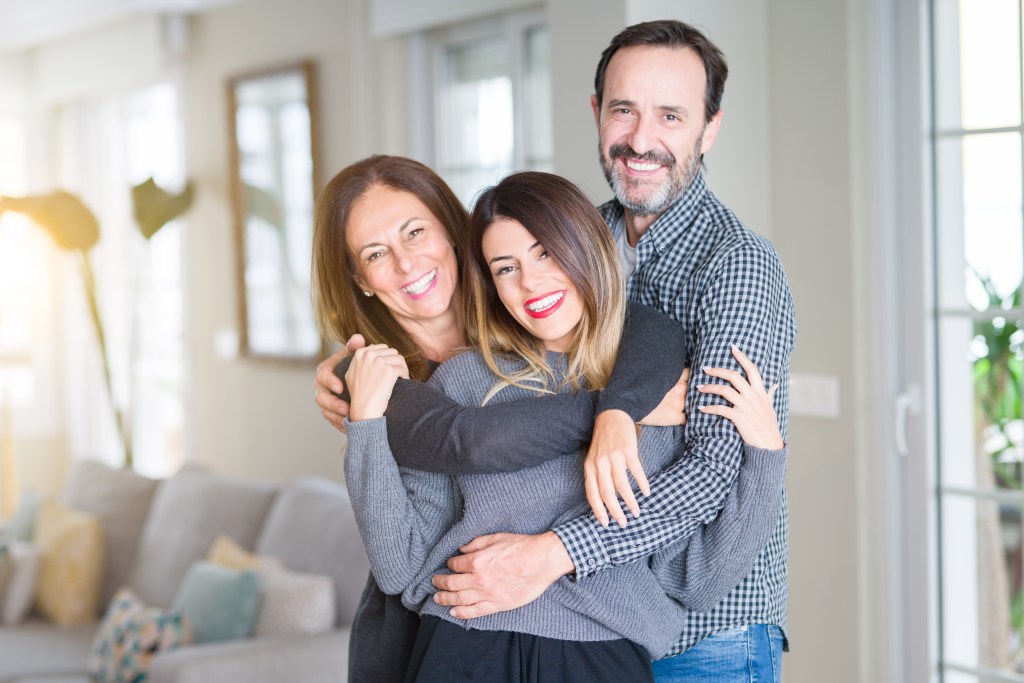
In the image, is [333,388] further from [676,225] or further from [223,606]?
[223,606]

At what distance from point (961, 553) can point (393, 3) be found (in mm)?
2637

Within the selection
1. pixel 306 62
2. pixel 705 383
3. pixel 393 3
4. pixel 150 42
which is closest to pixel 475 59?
pixel 393 3

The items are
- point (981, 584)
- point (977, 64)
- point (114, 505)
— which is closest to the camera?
point (977, 64)

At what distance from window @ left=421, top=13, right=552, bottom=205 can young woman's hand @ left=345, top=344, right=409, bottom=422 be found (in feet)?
6.40

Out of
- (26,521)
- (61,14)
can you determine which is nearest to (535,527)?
(26,521)

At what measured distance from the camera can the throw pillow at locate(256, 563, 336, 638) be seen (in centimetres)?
309

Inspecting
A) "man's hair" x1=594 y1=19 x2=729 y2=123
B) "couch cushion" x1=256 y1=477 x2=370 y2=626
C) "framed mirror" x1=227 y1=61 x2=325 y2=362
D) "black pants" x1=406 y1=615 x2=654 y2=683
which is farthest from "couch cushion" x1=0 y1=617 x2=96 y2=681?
"man's hair" x1=594 y1=19 x2=729 y2=123

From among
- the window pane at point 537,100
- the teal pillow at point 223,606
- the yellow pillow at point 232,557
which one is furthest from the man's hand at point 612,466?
the window pane at point 537,100

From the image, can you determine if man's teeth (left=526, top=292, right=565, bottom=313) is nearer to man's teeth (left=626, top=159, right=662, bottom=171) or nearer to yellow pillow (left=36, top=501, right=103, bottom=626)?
man's teeth (left=626, top=159, right=662, bottom=171)

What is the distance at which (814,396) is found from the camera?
3.04m

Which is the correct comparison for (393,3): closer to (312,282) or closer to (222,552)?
(222,552)

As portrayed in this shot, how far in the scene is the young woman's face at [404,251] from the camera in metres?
1.80

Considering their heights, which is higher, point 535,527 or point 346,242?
point 346,242

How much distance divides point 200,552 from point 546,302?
2660mm
